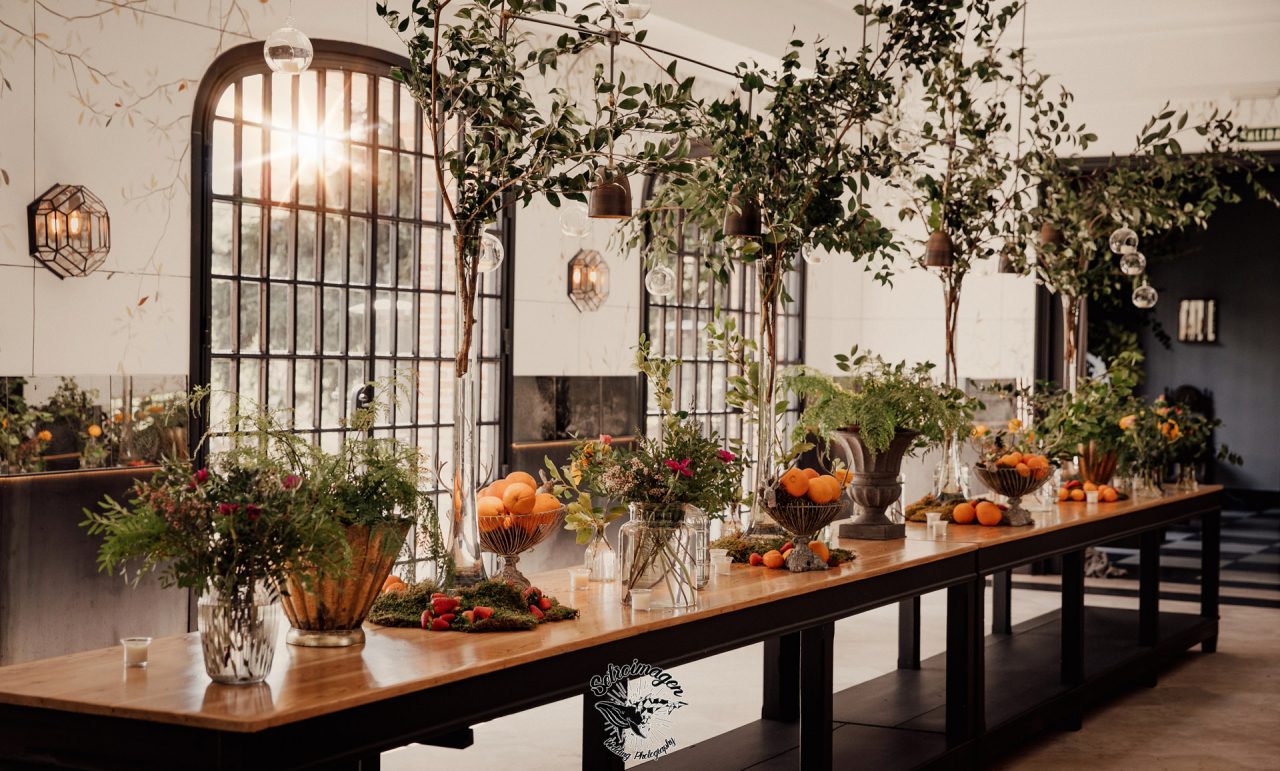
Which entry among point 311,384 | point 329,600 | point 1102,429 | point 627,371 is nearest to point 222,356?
point 311,384

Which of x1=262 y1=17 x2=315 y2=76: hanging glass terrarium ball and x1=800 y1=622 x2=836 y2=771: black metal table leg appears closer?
x1=800 y1=622 x2=836 y2=771: black metal table leg

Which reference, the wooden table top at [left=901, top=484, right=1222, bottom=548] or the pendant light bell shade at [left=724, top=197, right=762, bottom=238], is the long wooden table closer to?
the wooden table top at [left=901, top=484, right=1222, bottom=548]

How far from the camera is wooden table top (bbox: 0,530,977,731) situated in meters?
2.26

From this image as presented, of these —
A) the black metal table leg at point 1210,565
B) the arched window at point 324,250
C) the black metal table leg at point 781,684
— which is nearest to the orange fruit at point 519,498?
the black metal table leg at point 781,684

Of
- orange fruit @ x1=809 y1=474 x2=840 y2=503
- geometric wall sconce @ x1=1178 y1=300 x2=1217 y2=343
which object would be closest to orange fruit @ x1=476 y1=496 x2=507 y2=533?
orange fruit @ x1=809 y1=474 x2=840 y2=503

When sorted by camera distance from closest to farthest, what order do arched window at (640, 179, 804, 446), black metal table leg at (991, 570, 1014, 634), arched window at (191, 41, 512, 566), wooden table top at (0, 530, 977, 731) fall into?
wooden table top at (0, 530, 977, 731) → arched window at (191, 41, 512, 566) → black metal table leg at (991, 570, 1014, 634) → arched window at (640, 179, 804, 446)

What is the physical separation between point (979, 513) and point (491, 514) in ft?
8.47

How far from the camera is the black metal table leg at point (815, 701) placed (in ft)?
12.4

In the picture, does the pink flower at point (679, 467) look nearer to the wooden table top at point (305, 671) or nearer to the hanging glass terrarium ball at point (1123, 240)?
the wooden table top at point (305, 671)

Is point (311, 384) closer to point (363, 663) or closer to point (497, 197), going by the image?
point (497, 197)

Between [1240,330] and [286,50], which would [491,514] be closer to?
[286,50]

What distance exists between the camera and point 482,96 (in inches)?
134

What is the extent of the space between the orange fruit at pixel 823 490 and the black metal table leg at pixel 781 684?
0.91 metres

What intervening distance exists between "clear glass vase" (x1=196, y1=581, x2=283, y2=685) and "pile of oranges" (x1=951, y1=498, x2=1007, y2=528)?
3459 millimetres
